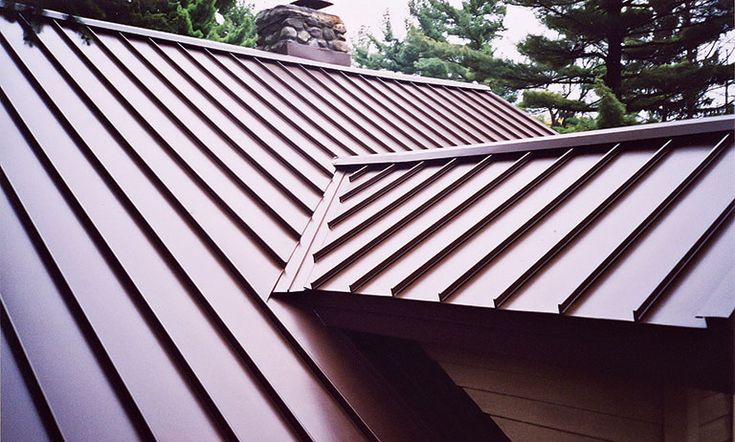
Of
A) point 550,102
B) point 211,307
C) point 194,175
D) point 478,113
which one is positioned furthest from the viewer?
point 550,102

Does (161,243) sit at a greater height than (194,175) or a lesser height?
lesser

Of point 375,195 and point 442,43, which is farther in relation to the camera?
point 442,43

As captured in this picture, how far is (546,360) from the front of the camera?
8.13ft

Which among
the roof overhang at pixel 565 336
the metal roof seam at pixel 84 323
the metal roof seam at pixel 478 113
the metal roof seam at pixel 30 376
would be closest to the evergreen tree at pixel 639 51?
the metal roof seam at pixel 478 113

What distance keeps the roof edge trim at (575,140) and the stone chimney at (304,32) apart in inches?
123

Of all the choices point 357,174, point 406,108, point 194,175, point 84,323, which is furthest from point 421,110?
point 84,323

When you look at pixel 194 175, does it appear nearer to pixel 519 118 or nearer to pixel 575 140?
pixel 575 140

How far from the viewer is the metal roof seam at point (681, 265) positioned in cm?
213

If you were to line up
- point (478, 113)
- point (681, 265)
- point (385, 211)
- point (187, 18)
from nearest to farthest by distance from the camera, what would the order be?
point (681, 265) → point (385, 211) → point (478, 113) → point (187, 18)

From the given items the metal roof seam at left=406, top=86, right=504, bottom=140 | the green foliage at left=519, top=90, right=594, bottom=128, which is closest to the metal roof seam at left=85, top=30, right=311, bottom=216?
the metal roof seam at left=406, top=86, right=504, bottom=140

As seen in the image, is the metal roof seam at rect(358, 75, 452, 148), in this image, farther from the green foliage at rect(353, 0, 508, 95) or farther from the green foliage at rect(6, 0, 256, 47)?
the green foliage at rect(353, 0, 508, 95)

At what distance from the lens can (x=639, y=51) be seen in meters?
16.9

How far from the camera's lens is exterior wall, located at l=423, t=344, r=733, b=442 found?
2.41 metres

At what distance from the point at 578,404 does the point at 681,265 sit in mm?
878
